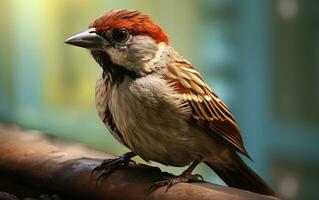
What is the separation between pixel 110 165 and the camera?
5.45ft

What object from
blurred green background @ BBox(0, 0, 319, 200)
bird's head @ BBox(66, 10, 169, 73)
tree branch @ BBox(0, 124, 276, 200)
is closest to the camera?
tree branch @ BBox(0, 124, 276, 200)

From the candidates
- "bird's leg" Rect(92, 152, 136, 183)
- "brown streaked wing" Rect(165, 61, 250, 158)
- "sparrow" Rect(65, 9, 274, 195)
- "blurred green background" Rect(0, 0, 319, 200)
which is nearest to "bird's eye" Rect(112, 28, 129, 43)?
"sparrow" Rect(65, 9, 274, 195)

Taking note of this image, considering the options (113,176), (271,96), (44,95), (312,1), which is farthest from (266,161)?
(113,176)

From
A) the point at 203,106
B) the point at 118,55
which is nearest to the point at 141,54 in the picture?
the point at 118,55

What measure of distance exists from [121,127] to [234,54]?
1.37 meters

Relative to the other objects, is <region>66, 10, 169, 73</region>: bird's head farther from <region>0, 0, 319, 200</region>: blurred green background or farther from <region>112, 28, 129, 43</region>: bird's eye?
<region>0, 0, 319, 200</region>: blurred green background

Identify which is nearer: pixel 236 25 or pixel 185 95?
pixel 185 95

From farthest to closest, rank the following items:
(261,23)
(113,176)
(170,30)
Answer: (261,23) < (170,30) < (113,176)

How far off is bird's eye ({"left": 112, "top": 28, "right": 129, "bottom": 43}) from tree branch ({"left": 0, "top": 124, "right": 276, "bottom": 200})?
0.28 metres

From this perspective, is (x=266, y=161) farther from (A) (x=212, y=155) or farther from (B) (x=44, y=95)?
(A) (x=212, y=155)

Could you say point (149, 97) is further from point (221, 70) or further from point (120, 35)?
point (221, 70)

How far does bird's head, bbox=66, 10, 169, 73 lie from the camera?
1.61 meters

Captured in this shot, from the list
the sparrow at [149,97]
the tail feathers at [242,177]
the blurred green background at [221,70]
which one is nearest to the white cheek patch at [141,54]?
the sparrow at [149,97]

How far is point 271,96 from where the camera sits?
3.11 meters
